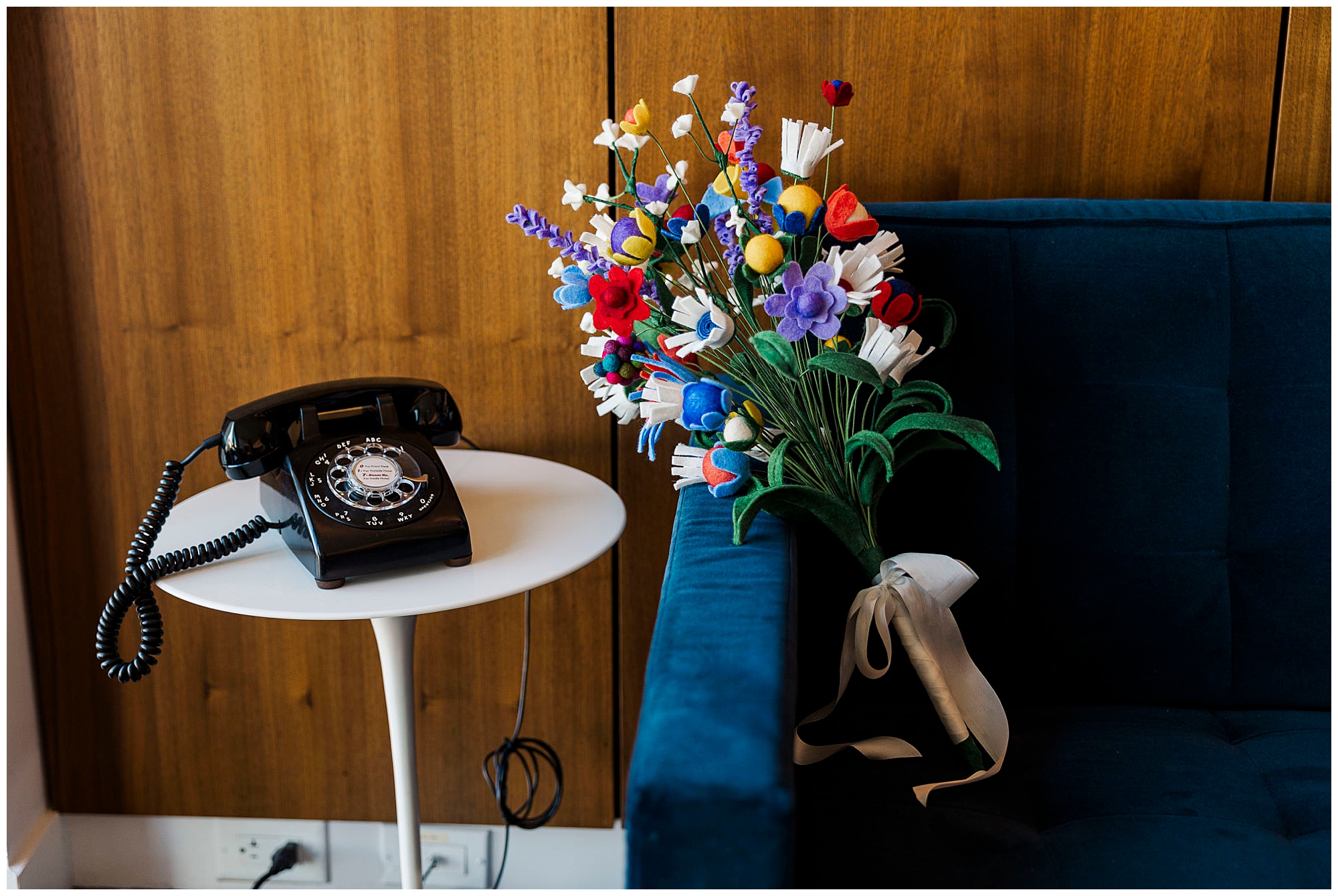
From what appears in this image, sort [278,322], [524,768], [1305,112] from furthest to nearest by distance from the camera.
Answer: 1. [524,768]
2. [278,322]
3. [1305,112]

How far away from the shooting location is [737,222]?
0.86 metres

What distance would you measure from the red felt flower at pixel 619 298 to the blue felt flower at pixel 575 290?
0.03m

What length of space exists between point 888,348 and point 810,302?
0.10 metres

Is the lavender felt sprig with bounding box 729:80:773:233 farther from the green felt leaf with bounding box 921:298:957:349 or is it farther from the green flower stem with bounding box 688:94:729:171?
the green felt leaf with bounding box 921:298:957:349

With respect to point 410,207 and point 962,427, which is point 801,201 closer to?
point 962,427

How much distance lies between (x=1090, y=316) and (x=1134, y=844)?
0.53m

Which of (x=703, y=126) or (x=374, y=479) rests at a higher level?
(x=703, y=126)

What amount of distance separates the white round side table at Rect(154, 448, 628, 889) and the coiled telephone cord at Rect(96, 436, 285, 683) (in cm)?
1

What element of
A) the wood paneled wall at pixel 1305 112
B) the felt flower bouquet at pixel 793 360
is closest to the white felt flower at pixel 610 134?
the felt flower bouquet at pixel 793 360

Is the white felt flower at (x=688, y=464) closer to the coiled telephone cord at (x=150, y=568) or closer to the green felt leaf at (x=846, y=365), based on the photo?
the green felt leaf at (x=846, y=365)

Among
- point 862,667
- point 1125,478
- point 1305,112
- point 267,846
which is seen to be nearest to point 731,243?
point 862,667

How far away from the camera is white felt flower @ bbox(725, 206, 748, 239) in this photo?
2.84 ft

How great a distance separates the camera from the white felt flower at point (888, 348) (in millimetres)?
850

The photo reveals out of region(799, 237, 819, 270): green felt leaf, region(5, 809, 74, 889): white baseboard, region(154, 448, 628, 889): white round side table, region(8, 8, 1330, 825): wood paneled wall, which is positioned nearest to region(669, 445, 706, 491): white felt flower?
region(154, 448, 628, 889): white round side table
